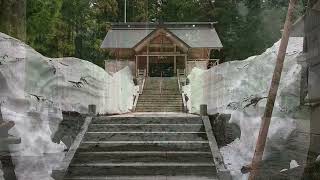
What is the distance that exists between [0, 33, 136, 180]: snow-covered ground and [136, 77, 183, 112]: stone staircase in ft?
9.47

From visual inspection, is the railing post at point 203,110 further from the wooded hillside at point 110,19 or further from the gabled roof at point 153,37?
the gabled roof at point 153,37

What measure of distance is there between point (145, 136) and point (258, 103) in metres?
1.49

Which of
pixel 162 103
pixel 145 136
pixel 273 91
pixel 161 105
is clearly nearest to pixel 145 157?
pixel 145 136

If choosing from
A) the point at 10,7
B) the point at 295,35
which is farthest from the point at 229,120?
the point at 10,7

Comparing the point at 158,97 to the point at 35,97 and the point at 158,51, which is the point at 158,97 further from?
the point at 35,97

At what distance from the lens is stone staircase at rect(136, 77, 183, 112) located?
27.1 ft

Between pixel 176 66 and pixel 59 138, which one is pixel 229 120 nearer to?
pixel 59 138

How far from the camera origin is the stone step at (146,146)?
5.09 metres

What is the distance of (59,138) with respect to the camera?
4973 mm

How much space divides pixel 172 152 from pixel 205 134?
61 cm

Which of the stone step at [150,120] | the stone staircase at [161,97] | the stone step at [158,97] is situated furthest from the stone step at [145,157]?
the stone step at [158,97]

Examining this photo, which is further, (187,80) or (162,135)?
(187,80)

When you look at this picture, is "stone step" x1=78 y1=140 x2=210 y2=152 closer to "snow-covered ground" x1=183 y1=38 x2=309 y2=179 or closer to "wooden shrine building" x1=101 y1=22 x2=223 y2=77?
"snow-covered ground" x1=183 y1=38 x2=309 y2=179

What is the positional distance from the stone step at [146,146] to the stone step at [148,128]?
0.35 metres
